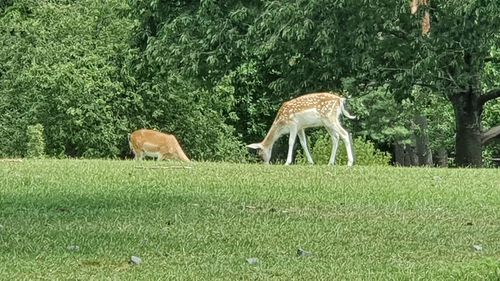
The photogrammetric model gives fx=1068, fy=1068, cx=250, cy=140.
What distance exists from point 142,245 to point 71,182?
5.08 meters

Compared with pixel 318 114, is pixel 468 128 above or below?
below

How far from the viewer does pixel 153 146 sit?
73.8ft

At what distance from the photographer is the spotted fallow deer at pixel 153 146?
2236 cm

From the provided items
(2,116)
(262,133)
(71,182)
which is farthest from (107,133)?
(71,182)

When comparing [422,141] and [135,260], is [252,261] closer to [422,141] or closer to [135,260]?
[135,260]

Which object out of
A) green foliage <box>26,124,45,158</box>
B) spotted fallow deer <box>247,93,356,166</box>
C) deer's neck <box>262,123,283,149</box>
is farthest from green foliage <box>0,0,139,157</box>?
spotted fallow deer <box>247,93,356,166</box>

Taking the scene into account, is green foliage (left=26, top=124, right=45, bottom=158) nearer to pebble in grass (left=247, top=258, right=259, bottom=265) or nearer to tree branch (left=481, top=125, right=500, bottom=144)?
tree branch (left=481, top=125, right=500, bottom=144)

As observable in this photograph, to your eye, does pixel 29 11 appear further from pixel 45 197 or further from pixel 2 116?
pixel 45 197

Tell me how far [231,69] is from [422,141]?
16381mm

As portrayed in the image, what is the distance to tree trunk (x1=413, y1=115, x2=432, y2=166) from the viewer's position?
117 feet

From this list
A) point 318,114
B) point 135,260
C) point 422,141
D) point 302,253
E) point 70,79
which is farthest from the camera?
point 422,141

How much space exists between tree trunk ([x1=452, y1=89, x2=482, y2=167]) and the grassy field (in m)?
8.82

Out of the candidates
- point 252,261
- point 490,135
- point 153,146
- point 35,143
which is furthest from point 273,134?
point 252,261

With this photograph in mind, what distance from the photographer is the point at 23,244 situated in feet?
27.4
